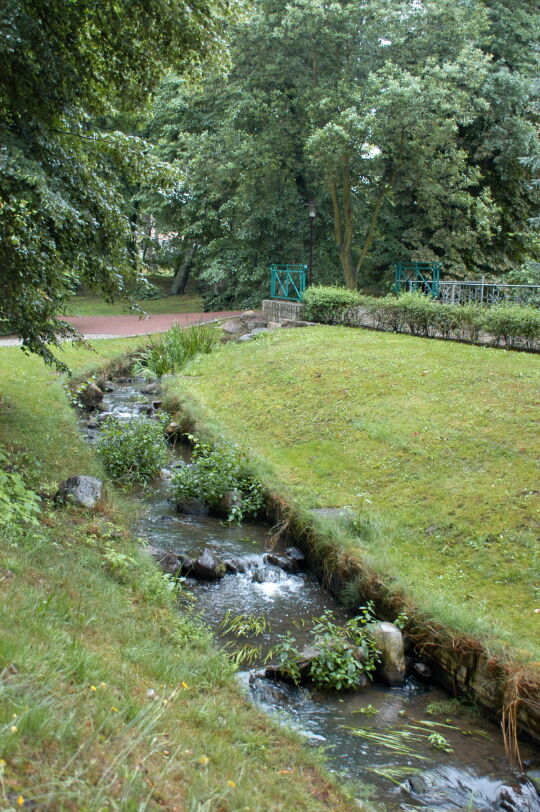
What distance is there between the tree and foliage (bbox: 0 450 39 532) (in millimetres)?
2011

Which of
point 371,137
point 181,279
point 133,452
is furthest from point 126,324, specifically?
point 133,452

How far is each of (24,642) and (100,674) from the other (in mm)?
401

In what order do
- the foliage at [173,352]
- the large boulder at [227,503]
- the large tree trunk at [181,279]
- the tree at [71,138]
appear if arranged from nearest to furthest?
the tree at [71,138], the large boulder at [227,503], the foliage at [173,352], the large tree trunk at [181,279]

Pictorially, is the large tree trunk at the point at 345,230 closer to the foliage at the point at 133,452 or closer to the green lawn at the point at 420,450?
the green lawn at the point at 420,450

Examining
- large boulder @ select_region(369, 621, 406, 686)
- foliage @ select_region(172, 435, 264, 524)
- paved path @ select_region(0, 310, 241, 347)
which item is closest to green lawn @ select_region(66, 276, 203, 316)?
paved path @ select_region(0, 310, 241, 347)

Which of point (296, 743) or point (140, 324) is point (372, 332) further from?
point (296, 743)

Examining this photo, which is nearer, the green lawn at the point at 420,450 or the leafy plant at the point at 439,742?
the leafy plant at the point at 439,742

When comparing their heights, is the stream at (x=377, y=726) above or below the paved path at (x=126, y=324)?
below

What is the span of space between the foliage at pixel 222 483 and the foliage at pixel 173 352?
8.52 meters

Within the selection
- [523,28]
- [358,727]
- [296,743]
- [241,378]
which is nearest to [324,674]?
[358,727]

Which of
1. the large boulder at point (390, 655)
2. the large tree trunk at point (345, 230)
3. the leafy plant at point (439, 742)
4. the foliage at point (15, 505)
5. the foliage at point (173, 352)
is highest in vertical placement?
the large tree trunk at point (345, 230)

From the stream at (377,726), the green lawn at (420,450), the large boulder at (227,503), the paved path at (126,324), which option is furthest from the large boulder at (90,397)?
the stream at (377,726)

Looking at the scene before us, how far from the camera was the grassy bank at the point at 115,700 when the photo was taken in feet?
8.23

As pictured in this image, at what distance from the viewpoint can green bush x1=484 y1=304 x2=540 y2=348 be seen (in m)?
13.4
